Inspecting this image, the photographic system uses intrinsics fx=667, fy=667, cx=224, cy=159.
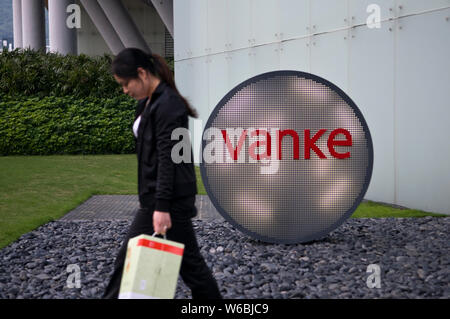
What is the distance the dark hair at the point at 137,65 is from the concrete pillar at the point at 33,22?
30540mm

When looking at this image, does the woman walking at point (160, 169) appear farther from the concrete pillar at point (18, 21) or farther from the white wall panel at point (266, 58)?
the concrete pillar at point (18, 21)

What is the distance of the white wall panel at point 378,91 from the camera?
8273mm

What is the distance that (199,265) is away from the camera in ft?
12.2

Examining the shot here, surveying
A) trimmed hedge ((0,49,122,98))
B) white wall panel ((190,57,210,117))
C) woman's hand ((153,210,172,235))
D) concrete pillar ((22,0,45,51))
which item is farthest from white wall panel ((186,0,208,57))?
concrete pillar ((22,0,45,51))

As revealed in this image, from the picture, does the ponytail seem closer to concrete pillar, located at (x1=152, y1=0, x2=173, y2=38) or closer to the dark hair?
the dark hair

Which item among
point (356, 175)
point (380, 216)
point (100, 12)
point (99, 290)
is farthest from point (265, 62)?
point (100, 12)

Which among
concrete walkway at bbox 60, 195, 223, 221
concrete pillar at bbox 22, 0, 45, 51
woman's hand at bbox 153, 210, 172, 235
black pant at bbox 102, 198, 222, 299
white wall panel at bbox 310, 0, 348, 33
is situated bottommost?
concrete walkway at bbox 60, 195, 223, 221

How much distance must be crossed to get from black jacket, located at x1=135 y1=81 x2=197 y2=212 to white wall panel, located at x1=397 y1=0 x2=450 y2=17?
4.81 meters

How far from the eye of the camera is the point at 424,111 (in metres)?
7.69

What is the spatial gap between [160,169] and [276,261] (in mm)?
2257

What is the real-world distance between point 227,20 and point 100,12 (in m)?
21.3

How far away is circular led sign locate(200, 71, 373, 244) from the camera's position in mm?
5793

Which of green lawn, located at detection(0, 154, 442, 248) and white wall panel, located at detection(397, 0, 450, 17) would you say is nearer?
A: white wall panel, located at detection(397, 0, 450, 17)

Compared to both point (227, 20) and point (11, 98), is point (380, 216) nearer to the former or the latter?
point (227, 20)
